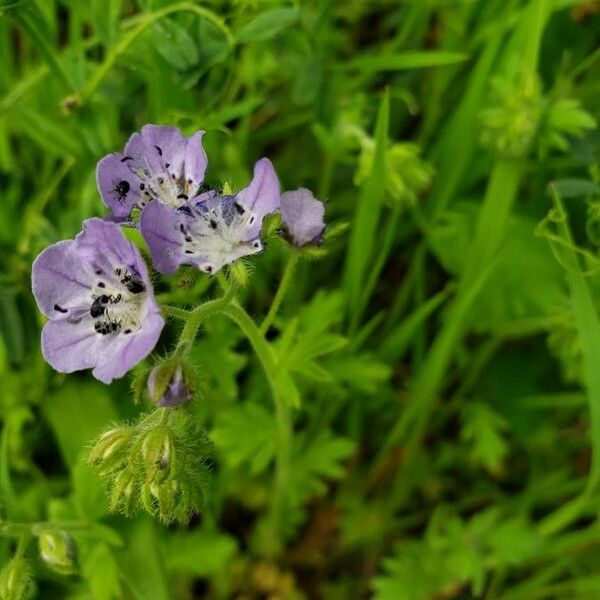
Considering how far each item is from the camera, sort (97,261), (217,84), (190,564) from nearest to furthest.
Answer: (97,261) < (190,564) < (217,84)

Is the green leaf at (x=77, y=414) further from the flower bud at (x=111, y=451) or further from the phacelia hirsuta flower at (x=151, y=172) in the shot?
the phacelia hirsuta flower at (x=151, y=172)

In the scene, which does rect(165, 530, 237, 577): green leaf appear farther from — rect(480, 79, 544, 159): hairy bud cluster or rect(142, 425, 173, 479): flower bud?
rect(480, 79, 544, 159): hairy bud cluster

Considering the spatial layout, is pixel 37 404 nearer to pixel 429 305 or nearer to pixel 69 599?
pixel 69 599

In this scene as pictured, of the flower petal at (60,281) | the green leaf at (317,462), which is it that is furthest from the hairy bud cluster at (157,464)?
the green leaf at (317,462)

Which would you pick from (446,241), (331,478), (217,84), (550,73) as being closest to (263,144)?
(217,84)

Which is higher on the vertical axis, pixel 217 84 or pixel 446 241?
pixel 217 84

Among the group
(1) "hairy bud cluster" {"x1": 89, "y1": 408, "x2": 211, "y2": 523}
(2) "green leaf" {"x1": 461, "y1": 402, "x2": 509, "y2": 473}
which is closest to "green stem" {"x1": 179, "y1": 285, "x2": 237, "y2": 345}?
(1) "hairy bud cluster" {"x1": 89, "y1": 408, "x2": 211, "y2": 523}

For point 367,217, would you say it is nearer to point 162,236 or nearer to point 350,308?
point 350,308
